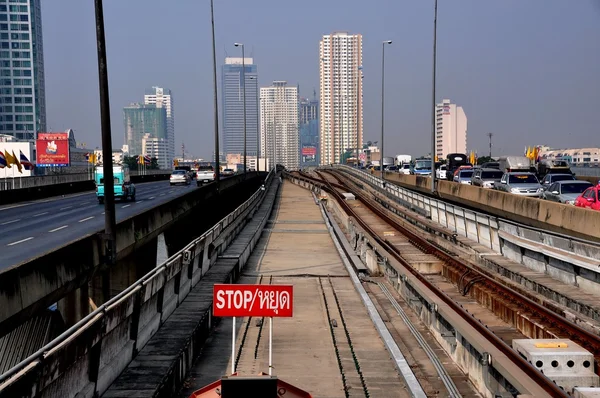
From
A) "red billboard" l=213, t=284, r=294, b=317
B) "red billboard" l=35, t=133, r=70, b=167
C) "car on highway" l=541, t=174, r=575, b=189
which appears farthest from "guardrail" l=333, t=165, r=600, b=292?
"red billboard" l=35, t=133, r=70, b=167

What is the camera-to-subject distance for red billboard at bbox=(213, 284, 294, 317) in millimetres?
8109

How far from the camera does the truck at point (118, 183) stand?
48094 mm

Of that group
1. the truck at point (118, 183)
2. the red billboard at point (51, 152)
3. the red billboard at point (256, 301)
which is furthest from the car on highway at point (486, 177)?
the red billboard at point (51, 152)

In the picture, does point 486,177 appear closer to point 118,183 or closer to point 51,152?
point 118,183

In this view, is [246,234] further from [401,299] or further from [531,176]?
[531,176]

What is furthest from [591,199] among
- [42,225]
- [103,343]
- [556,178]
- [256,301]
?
[256,301]

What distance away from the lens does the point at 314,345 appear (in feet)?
46.6

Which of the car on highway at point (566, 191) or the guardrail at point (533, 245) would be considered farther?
the car on highway at point (566, 191)

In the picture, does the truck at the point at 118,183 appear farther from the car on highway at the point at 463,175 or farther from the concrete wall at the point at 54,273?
the concrete wall at the point at 54,273

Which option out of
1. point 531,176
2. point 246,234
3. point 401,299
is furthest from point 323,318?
point 531,176

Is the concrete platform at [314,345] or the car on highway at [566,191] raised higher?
the car on highway at [566,191]

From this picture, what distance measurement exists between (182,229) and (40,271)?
21.0 meters

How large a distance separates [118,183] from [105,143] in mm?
31854

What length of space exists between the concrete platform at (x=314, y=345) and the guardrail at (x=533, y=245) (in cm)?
549
